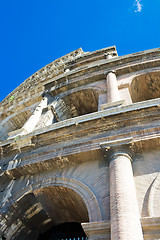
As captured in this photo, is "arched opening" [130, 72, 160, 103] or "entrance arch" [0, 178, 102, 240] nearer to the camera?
"entrance arch" [0, 178, 102, 240]

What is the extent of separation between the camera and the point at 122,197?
3834 millimetres

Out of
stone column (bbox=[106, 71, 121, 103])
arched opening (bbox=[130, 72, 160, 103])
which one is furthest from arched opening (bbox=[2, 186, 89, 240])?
arched opening (bbox=[130, 72, 160, 103])

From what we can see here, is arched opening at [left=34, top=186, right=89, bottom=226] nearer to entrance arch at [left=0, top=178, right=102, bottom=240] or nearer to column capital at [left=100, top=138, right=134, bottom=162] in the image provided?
entrance arch at [left=0, top=178, right=102, bottom=240]

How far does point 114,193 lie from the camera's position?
399cm

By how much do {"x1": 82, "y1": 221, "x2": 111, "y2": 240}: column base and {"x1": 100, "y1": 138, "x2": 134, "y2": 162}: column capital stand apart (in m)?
1.50

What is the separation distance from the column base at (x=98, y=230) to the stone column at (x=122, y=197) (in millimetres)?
247

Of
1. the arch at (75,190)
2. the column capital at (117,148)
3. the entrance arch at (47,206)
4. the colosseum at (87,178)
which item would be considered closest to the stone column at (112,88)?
the colosseum at (87,178)

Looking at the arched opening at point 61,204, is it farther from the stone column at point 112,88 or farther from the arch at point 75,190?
the stone column at point 112,88

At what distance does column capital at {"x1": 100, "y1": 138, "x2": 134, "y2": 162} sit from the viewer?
16.2ft

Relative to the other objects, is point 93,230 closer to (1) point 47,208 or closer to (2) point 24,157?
(1) point 47,208

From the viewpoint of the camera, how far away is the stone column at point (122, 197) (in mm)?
3307

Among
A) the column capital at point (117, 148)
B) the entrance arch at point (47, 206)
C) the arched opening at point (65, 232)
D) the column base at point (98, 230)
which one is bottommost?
the column base at point (98, 230)

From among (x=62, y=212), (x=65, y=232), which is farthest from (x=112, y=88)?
(x=65, y=232)

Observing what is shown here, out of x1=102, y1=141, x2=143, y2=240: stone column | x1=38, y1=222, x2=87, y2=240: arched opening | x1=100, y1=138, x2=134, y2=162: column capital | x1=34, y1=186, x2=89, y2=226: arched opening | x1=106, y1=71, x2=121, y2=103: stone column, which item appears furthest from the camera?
x1=106, y1=71, x2=121, y2=103: stone column
